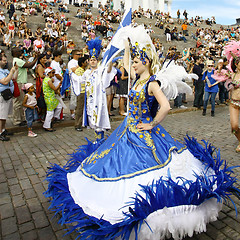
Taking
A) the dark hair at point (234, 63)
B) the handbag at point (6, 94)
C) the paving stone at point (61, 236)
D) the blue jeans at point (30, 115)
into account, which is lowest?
the paving stone at point (61, 236)

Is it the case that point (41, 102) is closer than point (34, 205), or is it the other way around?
point (34, 205)

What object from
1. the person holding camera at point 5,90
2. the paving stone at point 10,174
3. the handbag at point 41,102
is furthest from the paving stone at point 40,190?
the handbag at point 41,102

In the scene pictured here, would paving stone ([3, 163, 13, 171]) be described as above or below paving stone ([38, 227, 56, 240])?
below

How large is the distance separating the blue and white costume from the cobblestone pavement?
12.4 inches

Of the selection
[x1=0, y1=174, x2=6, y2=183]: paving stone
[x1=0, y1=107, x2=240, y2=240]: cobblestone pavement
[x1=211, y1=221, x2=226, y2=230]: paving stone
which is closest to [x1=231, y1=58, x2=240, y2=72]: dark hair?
[x1=0, y1=107, x2=240, y2=240]: cobblestone pavement

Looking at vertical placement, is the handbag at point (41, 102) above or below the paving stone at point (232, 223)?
above

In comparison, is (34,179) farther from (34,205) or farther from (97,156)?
(97,156)

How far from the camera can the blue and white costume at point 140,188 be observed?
7.16ft

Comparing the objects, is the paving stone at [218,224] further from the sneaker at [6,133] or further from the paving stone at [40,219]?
the sneaker at [6,133]

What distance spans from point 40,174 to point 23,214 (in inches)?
43.3

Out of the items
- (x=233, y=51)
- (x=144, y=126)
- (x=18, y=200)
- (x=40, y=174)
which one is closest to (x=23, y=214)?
(x=18, y=200)

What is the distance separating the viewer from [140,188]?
2.38 metres

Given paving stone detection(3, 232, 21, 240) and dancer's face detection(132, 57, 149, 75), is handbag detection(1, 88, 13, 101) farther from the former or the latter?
dancer's face detection(132, 57, 149, 75)

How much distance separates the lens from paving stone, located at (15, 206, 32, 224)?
2.84 metres
